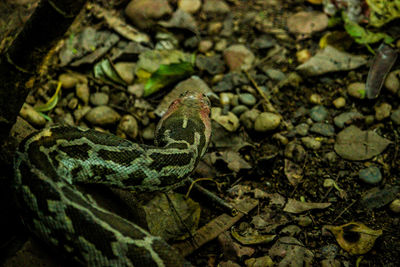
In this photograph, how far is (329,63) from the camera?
17.1ft

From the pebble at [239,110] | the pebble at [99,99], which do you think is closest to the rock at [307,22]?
the pebble at [239,110]

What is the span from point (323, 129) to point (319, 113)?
258 millimetres

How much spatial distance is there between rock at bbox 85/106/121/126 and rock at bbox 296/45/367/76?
257 centimetres

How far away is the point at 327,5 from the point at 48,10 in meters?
4.43

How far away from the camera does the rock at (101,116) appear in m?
4.79

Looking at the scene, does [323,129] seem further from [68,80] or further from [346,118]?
[68,80]

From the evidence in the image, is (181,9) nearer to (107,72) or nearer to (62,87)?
(107,72)

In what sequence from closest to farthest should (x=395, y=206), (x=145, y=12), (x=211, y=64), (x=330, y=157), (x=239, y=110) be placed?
(x=395, y=206)
(x=330, y=157)
(x=239, y=110)
(x=211, y=64)
(x=145, y=12)

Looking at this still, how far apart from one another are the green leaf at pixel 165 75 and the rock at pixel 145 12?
1119 mm

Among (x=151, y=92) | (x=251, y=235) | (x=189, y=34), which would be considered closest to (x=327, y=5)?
(x=189, y=34)

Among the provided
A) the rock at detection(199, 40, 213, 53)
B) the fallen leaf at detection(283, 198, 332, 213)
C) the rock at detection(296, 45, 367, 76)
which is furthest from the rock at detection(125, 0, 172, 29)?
the fallen leaf at detection(283, 198, 332, 213)

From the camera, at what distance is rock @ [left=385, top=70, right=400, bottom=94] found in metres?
4.76

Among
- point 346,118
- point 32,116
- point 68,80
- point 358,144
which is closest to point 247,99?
point 346,118

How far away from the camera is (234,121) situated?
16.1ft
